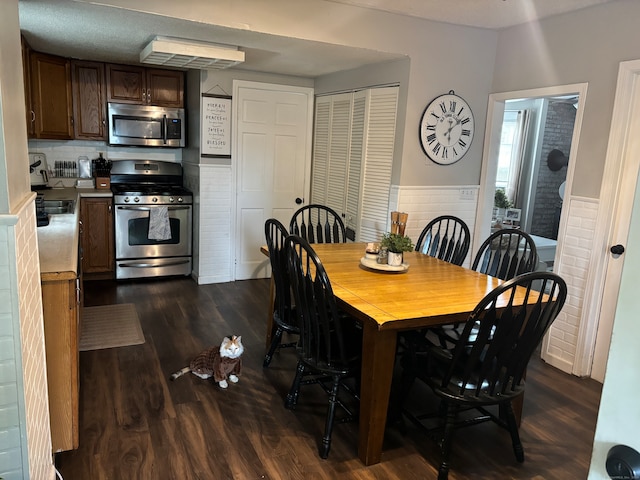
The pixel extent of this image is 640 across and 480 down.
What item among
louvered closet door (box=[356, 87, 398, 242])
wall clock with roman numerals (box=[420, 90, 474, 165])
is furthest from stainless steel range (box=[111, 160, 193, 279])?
wall clock with roman numerals (box=[420, 90, 474, 165])

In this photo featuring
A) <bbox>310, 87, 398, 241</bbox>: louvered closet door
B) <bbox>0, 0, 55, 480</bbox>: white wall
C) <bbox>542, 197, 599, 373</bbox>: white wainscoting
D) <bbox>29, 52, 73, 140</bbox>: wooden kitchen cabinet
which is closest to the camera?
<bbox>0, 0, 55, 480</bbox>: white wall

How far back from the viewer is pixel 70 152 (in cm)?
505

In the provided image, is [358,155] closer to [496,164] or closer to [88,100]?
[496,164]

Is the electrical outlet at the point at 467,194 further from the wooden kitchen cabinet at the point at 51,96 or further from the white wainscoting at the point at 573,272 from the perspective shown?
the wooden kitchen cabinet at the point at 51,96

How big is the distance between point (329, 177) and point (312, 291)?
278 cm

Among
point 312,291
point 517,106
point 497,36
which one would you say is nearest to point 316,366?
point 312,291

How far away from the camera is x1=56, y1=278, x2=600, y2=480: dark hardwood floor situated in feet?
7.18

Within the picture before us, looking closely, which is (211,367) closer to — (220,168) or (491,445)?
(491,445)

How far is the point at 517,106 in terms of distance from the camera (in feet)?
21.5

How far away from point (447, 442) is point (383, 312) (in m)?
0.63

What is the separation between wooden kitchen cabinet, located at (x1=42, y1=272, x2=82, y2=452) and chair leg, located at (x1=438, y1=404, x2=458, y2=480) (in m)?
1.60

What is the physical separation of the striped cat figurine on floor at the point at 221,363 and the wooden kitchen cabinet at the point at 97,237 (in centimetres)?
226

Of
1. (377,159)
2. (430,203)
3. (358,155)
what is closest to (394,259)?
(430,203)

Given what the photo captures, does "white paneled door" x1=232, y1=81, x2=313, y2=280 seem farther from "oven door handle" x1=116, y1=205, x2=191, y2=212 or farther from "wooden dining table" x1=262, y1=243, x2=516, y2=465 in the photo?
"wooden dining table" x1=262, y1=243, x2=516, y2=465
